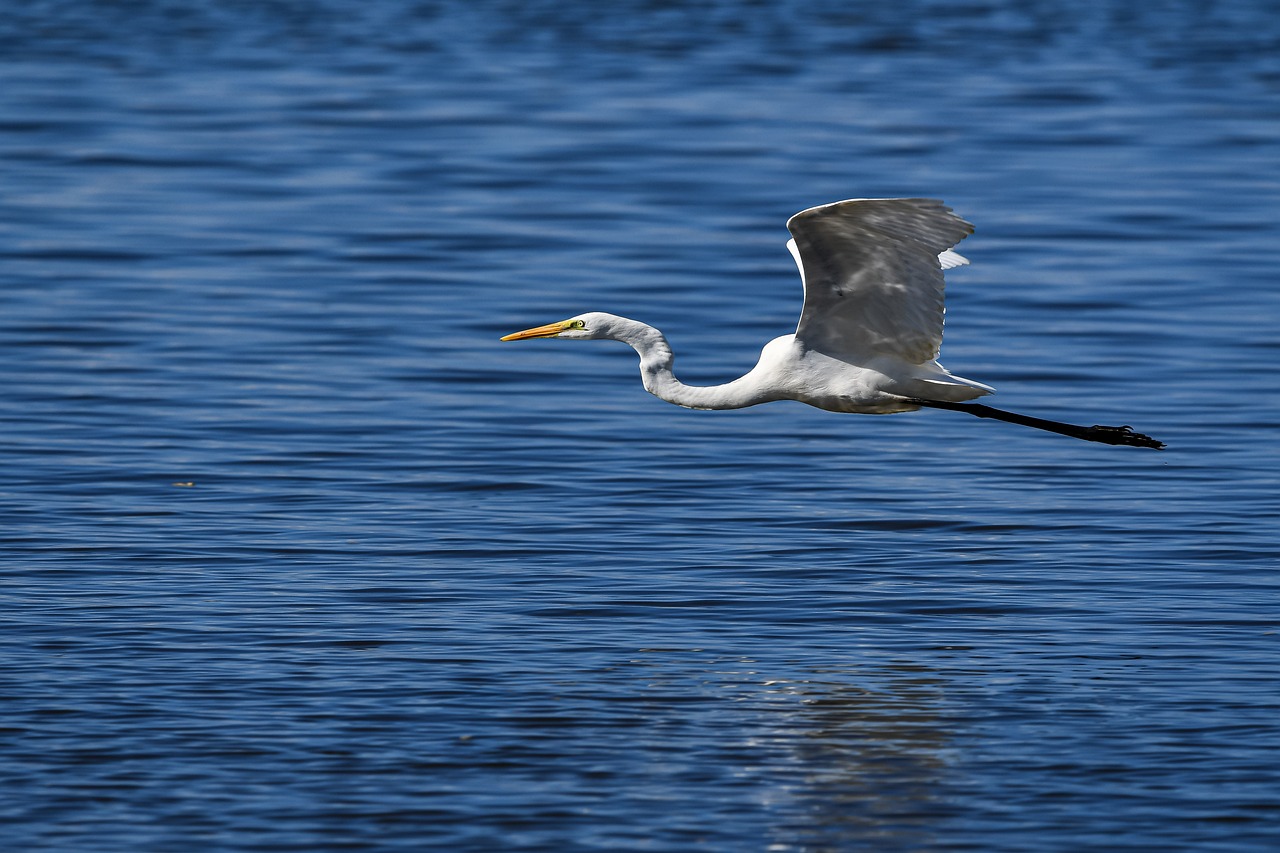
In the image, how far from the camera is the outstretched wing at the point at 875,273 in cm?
1066

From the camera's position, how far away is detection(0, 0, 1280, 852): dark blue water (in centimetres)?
967

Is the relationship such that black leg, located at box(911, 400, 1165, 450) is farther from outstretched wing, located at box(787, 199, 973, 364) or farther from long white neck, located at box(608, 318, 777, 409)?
long white neck, located at box(608, 318, 777, 409)

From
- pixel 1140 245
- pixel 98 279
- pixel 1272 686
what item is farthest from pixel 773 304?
pixel 1272 686

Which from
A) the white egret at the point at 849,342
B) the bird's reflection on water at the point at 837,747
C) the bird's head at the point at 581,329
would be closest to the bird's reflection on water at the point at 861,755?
the bird's reflection on water at the point at 837,747

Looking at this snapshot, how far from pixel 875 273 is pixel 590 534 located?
331 cm

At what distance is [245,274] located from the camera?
22.7 metres

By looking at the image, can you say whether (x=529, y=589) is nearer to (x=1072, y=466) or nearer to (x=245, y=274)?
(x=1072, y=466)

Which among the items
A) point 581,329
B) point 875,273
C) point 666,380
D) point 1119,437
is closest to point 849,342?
point 875,273

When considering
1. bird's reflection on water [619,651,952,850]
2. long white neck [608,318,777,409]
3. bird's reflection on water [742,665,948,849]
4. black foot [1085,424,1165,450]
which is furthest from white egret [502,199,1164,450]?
bird's reflection on water [742,665,948,849]

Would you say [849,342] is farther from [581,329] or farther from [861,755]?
[861,755]

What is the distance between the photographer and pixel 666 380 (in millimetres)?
12031

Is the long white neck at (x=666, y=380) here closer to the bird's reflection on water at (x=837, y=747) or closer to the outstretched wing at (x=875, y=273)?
the outstretched wing at (x=875, y=273)

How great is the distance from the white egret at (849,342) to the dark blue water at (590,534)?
119 cm

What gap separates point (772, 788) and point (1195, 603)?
3.73 metres
